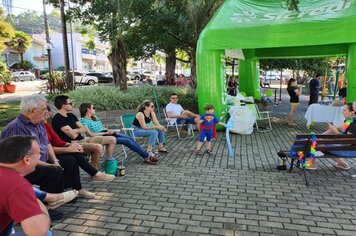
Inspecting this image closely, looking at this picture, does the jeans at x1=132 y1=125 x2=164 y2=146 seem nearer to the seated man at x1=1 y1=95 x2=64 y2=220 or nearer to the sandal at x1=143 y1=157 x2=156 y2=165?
the sandal at x1=143 y1=157 x2=156 y2=165

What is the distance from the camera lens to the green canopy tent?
7.19 metres

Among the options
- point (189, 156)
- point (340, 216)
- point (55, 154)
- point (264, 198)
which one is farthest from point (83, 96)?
point (340, 216)

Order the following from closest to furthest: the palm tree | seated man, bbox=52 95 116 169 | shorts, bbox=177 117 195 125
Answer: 1. seated man, bbox=52 95 116 169
2. shorts, bbox=177 117 195 125
3. the palm tree

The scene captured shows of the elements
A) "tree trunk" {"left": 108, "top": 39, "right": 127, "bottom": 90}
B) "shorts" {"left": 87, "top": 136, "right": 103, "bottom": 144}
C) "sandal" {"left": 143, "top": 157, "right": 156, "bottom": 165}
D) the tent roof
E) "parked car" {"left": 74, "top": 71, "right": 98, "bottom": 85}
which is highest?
the tent roof

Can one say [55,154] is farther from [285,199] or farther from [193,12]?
[193,12]

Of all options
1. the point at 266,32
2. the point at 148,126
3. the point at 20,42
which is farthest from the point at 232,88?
the point at 20,42

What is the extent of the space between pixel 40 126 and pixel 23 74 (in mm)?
39393

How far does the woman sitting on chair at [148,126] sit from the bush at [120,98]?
3.03 m

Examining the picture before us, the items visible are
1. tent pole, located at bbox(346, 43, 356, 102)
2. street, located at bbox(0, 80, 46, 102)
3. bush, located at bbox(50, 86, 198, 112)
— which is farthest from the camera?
street, located at bbox(0, 80, 46, 102)

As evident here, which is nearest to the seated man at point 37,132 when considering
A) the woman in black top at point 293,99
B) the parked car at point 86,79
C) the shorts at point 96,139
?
the shorts at point 96,139

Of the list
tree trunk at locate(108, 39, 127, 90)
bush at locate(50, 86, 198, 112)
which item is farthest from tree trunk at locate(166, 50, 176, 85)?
bush at locate(50, 86, 198, 112)

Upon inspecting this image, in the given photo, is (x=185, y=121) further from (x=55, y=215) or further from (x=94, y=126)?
(x=55, y=215)

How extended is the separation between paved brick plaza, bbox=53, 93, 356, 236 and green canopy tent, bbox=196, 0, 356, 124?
9.89ft

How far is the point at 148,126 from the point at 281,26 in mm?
4148
